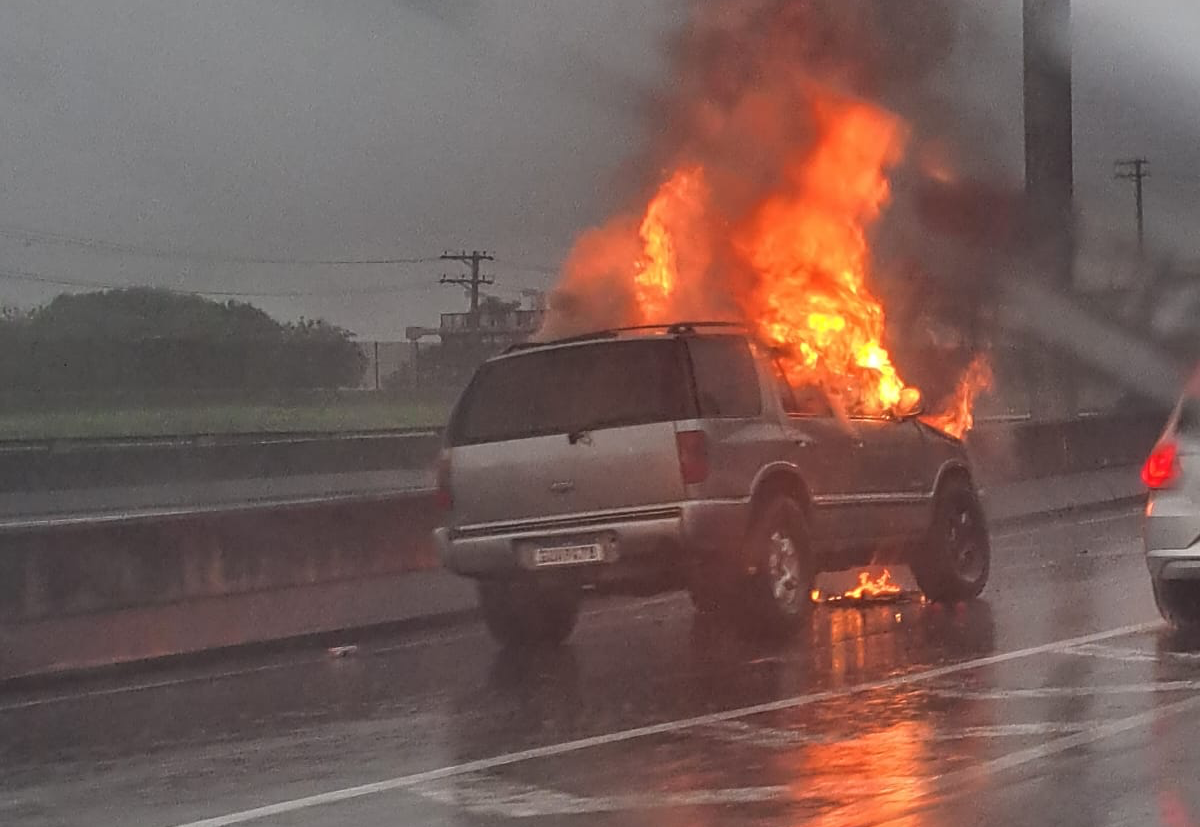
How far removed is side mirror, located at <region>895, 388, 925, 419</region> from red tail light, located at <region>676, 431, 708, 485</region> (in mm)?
2857

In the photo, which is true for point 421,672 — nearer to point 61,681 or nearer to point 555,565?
point 555,565

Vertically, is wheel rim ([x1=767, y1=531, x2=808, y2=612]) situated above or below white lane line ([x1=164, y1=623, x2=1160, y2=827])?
above

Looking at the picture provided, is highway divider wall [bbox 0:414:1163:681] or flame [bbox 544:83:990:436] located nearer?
highway divider wall [bbox 0:414:1163:681]

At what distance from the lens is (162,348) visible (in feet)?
113

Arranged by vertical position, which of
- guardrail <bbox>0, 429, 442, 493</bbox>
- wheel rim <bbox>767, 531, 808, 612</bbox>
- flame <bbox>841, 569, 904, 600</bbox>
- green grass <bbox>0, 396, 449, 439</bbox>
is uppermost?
green grass <bbox>0, 396, 449, 439</bbox>

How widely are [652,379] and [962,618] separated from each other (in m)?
2.86

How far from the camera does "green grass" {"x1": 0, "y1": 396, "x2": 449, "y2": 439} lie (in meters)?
32.3

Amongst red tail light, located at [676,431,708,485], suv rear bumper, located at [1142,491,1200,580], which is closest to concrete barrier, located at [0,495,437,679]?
red tail light, located at [676,431,708,485]

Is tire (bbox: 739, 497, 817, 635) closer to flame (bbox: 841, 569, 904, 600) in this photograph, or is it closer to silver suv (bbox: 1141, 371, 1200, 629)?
flame (bbox: 841, 569, 904, 600)

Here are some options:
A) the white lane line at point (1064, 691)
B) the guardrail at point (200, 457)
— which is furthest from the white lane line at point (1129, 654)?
the guardrail at point (200, 457)

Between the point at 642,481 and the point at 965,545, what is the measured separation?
377 cm

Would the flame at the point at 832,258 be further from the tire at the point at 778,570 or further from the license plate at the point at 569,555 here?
the license plate at the point at 569,555

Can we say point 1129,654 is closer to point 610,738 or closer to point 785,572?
point 785,572

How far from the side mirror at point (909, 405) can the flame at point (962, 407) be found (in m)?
1.87
